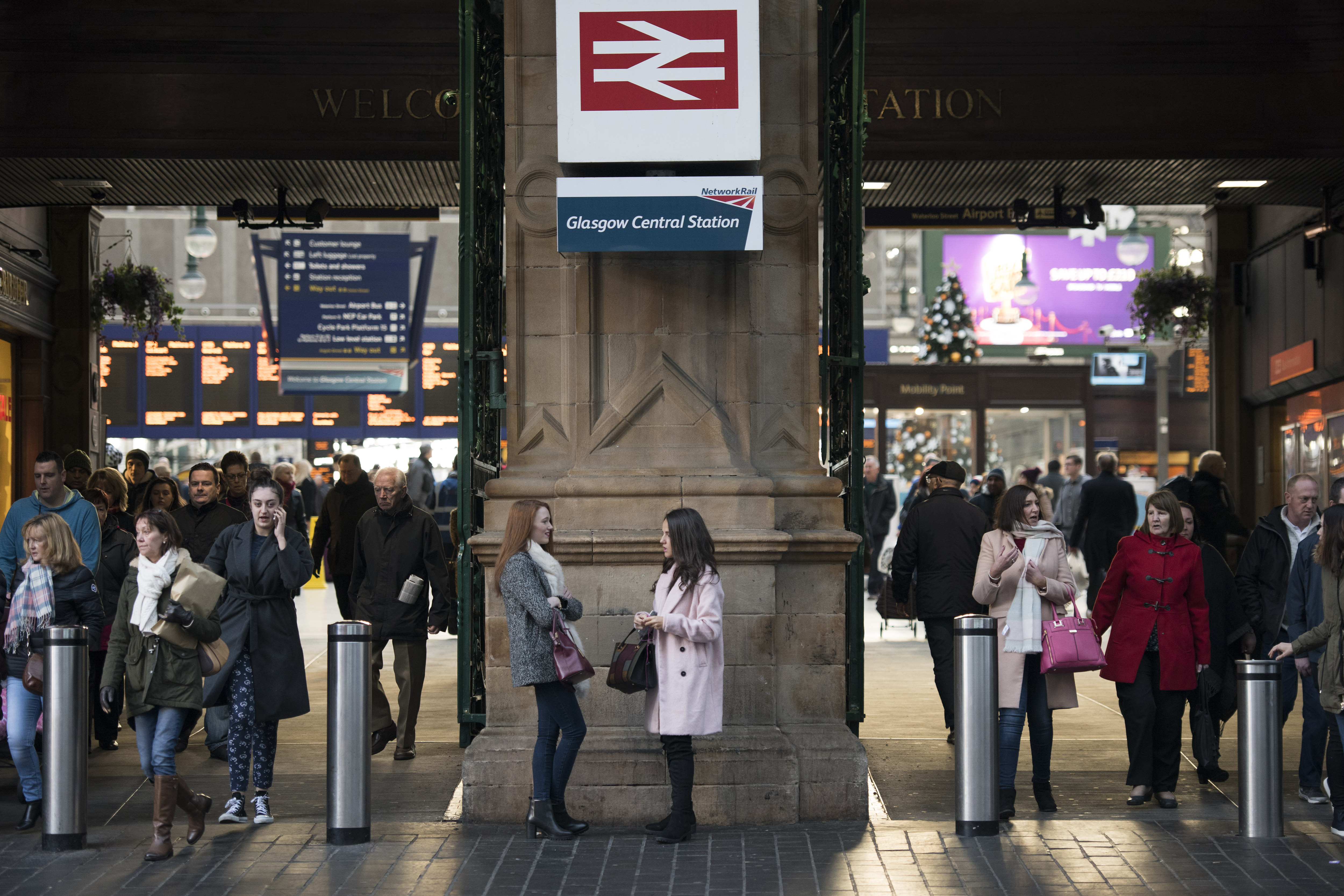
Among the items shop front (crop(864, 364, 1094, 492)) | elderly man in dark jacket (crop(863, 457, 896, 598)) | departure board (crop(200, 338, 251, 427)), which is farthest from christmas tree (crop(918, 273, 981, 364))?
departure board (crop(200, 338, 251, 427))

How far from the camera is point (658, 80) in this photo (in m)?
7.36

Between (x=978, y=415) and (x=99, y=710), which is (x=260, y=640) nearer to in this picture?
(x=99, y=710)

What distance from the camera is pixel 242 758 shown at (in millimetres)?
7273

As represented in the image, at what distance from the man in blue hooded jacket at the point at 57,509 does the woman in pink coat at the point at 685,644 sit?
4032 millimetres

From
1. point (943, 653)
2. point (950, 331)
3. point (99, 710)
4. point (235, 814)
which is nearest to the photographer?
point (235, 814)

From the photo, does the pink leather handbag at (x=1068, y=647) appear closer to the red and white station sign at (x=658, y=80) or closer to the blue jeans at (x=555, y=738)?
the blue jeans at (x=555, y=738)

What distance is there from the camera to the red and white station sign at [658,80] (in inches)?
286

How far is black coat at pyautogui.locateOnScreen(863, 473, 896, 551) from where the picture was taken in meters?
18.0

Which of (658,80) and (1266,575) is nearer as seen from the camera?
(658,80)

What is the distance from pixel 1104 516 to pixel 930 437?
13.9 m

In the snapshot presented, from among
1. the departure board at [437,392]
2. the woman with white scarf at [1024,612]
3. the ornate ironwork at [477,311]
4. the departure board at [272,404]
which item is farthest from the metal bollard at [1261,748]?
the departure board at [272,404]

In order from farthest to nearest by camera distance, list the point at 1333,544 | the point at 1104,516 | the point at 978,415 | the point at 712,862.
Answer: the point at 978,415 → the point at 1104,516 → the point at 1333,544 → the point at 712,862

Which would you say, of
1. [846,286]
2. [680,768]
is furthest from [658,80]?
[680,768]

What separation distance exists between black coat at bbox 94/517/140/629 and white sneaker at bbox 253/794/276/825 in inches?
97.5
